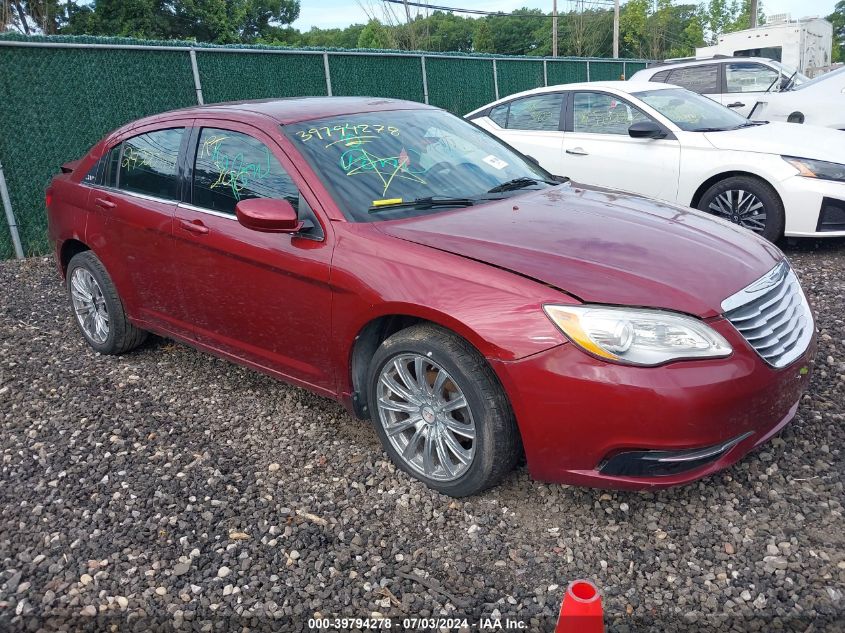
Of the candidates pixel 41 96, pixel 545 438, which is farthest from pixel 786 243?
pixel 41 96

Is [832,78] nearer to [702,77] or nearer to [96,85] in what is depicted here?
[702,77]

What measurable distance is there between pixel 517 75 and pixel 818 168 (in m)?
9.94

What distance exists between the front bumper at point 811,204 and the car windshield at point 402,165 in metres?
2.99

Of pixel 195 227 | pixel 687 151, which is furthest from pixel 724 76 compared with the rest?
pixel 195 227

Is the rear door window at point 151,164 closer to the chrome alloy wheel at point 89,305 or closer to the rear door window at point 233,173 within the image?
the rear door window at point 233,173

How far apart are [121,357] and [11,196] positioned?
3.77 m

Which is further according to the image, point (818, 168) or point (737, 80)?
point (737, 80)

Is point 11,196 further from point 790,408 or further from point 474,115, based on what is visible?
point 790,408

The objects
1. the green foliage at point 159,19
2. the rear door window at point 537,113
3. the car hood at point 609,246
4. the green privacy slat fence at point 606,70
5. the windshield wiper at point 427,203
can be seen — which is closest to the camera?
the car hood at point 609,246

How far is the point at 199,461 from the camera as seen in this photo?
345cm

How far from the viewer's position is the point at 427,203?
336cm

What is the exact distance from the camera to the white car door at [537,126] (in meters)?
7.35

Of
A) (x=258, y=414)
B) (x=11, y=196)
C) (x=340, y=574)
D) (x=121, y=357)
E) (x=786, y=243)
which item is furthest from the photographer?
(x=11, y=196)

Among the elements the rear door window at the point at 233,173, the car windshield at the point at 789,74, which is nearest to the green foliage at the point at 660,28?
the car windshield at the point at 789,74
